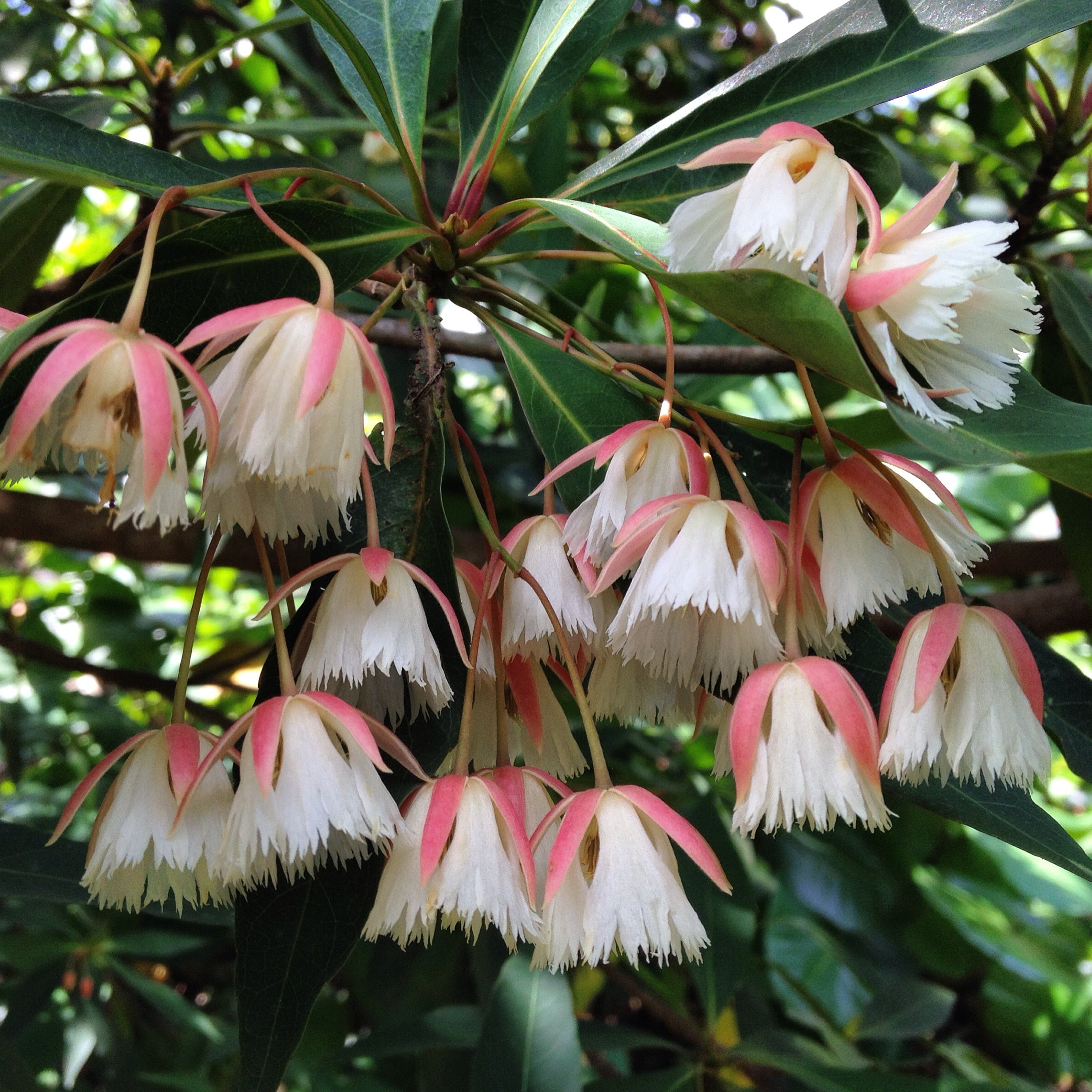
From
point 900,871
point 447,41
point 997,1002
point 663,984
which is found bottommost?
point 997,1002

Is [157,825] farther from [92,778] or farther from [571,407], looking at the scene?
[571,407]

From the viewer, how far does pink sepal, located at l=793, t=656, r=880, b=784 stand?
0.64 metres

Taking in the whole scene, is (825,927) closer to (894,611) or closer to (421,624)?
(894,611)

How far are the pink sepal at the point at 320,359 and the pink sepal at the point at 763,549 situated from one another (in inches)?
11.1

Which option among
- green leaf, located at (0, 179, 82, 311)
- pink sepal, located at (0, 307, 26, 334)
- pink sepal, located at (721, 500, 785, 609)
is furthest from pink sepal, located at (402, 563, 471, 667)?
green leaf, located at (0, 179, 82, 311)

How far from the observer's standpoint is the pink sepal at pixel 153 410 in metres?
0.55

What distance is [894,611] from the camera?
1002mm

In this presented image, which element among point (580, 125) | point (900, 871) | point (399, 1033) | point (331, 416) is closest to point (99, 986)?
point (399, 1033)

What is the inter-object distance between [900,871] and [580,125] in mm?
2065

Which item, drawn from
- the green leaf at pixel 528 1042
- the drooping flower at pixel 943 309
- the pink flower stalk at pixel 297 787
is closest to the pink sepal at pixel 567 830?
the pink flower stalk at pixel 297 787

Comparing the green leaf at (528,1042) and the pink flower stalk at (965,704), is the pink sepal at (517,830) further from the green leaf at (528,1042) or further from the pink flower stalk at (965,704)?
the green leaf at (528,1042)

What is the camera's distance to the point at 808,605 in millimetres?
727

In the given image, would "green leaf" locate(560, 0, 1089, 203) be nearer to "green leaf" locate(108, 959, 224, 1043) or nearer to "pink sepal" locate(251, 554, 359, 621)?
"pink sepal" locate(251, 554, 359, 621)

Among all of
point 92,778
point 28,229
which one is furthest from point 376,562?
point 28,229
